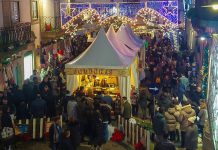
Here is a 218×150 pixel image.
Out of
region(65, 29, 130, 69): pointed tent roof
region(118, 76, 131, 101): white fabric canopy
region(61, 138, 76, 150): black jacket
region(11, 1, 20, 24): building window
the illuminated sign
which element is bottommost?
region(61, 138, 76, 150): black jacket

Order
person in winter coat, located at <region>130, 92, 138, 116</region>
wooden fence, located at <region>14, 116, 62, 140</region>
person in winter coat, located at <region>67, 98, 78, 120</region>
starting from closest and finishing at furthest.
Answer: wooden fence, located at <region>14, 116, 62, 140</region>
person in winter coat, located at <region>67, 98, 78, 120</region>
person in winter coat, located at <region>130, 92, 138, 116</region>

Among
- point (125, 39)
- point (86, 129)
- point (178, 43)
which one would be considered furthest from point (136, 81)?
point (178, 43)

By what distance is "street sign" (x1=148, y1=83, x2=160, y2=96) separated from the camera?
18839mm

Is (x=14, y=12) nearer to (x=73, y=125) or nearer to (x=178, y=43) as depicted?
(x=73, y=125)

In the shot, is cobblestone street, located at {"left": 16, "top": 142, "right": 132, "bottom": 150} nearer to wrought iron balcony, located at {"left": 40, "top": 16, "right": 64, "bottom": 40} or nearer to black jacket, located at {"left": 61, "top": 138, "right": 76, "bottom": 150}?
black jacket, located at {"left": 61, "top": 138, "right": 76, "bottom": 150}

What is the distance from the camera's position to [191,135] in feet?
37.9

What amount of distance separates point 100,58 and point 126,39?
661 centimetres

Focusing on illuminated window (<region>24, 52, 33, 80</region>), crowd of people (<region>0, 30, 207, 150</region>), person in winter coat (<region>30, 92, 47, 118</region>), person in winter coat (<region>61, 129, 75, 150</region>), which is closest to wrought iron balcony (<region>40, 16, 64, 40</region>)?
illuminated window (<region>24, 52, 33, 80</region>)

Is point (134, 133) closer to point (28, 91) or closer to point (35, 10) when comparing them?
point (28, 91)

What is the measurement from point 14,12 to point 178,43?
59.4 feet

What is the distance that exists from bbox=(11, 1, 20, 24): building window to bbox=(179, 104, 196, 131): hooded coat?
38.5 ft

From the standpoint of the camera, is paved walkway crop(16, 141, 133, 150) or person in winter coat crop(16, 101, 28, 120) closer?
paved walkway crop(16, 141, 133, 150)

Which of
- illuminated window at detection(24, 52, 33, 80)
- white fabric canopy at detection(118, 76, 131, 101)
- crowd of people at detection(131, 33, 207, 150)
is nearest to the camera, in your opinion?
crowd of people at detection(131, 33, 207, 150)

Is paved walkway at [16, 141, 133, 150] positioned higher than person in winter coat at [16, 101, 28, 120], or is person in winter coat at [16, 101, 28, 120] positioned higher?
person in winter coat at [16, 101, 28, 120]
